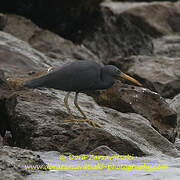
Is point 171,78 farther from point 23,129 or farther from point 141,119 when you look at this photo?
point 23,129

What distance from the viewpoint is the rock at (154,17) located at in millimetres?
20594

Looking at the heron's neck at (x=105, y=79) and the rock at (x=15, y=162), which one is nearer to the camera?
the rock at (x=15, y=162)

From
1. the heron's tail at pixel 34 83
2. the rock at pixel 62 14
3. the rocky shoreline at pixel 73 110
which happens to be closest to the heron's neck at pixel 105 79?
the rocky shoreline at pixel 73 110

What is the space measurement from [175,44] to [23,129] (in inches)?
519

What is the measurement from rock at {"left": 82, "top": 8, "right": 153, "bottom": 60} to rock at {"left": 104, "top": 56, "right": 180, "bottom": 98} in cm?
321

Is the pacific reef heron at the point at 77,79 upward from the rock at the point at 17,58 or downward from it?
upward

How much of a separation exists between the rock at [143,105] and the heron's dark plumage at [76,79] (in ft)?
4.33

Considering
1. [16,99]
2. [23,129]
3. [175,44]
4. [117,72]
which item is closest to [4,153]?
[23,129]

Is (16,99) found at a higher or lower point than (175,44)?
higher

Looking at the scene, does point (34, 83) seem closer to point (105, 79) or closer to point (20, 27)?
point (105, 79)

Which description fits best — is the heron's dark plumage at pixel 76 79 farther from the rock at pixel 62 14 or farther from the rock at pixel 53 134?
the rock at pixel 62 14

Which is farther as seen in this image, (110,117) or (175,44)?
(175,44)

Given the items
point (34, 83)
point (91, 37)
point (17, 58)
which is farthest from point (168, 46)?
point (34, 83)

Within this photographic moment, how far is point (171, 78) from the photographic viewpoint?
11375 millimetres
